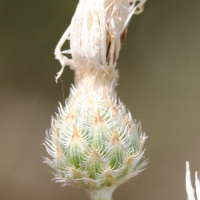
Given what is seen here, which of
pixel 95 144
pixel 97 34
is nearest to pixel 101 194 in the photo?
pixel 95 144

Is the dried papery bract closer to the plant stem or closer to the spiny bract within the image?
the spiny bract

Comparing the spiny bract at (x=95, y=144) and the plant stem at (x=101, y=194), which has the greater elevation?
the spiny bract at (x=95, y=144)

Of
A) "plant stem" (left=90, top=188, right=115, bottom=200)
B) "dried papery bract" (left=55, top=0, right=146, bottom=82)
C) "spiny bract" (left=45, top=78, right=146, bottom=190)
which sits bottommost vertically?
"plant stem" (left=90, top=188, right=115, bottom=200)

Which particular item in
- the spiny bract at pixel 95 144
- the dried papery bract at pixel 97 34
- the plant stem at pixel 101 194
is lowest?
the plant stem at pixel 101 194

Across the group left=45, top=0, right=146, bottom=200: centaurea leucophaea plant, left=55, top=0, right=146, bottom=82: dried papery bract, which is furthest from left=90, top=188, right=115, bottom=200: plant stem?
left=55, top=0, right=146, bottom=82: dried papery bract

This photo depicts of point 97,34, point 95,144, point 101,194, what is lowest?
point 101,194

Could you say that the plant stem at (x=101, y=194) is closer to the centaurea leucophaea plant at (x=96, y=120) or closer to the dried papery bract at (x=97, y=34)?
the centaurea leucophaea plant at (x=96, y=120)

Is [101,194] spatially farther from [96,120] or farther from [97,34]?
[97,34]

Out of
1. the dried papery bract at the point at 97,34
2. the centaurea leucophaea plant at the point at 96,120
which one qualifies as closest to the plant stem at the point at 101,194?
the centaurea leucophaea plant at the point at 96,120
